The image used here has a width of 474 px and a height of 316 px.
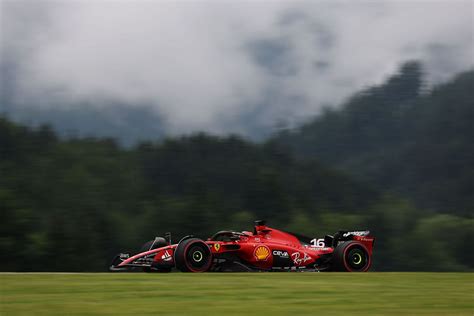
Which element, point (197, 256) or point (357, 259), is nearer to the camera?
point (197, 256)

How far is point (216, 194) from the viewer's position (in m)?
85.5

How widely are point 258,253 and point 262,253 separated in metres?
0.11

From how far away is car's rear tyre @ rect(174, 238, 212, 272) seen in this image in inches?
618

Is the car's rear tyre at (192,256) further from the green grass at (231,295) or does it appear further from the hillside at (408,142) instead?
the hillside at (408,142)

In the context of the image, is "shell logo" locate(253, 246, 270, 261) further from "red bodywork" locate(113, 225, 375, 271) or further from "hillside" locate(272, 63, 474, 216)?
"hillside" locate(272, 63, 474, 216)

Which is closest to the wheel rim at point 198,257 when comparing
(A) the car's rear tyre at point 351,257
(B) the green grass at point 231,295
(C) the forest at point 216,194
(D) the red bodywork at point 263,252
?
(D) the red bodywork at point 263,252

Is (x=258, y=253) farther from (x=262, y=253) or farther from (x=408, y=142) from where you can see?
(x=408, y=142)

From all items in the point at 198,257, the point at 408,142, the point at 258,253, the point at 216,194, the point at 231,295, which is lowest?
the point at 231,295

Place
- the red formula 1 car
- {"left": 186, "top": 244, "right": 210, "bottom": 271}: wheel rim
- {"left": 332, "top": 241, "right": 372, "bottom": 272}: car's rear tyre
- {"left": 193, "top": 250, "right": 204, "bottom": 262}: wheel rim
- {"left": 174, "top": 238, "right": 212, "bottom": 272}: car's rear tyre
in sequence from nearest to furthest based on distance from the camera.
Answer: {"left": 174, "top": 238, "right": 212, "bottom": 272}: car's rear tyre
{"left": 186, "top": 244, "right": 210, "bottom": 271}: wheel rim
{"left": 193, "top": 250, "right": 204, "bottom": 262}: wheel rim
the red formula 1 car
{"left": 332, "top": 241, "right": 372, "bottom": 272}: car's rear tyre

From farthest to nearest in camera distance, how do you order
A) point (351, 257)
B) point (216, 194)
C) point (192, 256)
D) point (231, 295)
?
point (216, 194)
point (351, 257)
point (192, 256)
point (231, 295)

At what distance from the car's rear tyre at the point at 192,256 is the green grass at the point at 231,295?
1906 millimetres

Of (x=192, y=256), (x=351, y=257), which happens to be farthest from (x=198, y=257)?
(x=351, y=257)

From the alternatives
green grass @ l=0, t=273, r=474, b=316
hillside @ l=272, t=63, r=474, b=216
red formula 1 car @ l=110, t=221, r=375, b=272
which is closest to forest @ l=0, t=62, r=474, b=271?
hillside @ l=272, t=63, r=474, b=216

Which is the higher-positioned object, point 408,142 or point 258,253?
point 408,142
